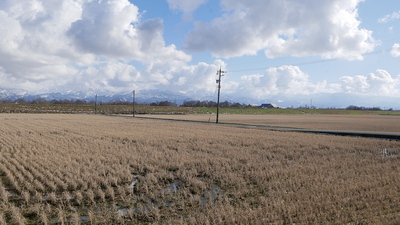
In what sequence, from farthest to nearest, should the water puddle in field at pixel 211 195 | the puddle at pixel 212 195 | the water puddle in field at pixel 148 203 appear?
the puddle at pixel 212 195
the water puddle in field at pixel 211 195
the water puddle in field at pixel 148 203

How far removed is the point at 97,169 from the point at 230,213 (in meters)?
8.13

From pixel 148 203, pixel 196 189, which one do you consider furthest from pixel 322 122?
pixel 148 203

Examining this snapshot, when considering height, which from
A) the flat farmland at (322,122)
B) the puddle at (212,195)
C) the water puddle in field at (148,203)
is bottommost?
the water puddle in field at (148,203)

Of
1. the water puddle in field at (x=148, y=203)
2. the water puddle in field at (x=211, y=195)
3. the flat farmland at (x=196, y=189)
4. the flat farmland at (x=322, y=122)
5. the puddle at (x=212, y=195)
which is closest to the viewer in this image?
the flat farmland at (x=196, y=189)

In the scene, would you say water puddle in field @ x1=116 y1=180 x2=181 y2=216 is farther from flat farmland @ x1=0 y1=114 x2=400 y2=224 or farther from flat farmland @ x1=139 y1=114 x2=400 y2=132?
flat farmland @ x1=139 y1=114 x2=400 y2=132

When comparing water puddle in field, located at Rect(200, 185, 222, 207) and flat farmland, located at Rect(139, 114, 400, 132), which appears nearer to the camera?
water puddle in field, located at Rect(200, 185, 222, 207)

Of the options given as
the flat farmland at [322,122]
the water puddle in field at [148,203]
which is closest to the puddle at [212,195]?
the water puddle in field at [148,203]

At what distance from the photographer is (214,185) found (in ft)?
38.3

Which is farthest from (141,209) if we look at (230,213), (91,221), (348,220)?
(348,220)

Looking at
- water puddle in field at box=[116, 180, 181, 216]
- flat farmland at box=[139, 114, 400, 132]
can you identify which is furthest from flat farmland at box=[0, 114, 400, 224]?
flat farmland at box=[139, 114, 400, 132]

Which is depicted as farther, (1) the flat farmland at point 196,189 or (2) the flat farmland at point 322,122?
(2) the flat farmland at point 322,122

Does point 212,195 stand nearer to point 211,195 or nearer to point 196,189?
point 211,195

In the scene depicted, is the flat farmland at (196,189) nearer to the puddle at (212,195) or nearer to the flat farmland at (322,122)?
the puddle at (212,195)

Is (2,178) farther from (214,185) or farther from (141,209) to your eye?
(214,185)
